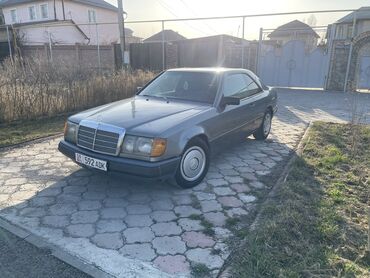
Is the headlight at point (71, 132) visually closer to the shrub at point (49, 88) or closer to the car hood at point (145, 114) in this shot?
the car hood at point (145, 114)

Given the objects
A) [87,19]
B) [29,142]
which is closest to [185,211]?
[29,142]

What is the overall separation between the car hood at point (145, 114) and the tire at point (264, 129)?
2223 mm

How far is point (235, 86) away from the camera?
5.27m

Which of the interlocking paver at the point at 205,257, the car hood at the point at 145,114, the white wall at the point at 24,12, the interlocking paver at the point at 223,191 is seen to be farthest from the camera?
the white wall at the point at 24,12

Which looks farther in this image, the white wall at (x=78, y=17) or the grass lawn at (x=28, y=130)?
the white wall at (x=78, y=17)

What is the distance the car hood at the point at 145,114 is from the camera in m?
3.77

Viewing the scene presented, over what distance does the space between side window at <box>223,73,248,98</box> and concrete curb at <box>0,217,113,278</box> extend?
10.3ft

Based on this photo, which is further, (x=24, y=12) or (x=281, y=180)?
(x=24, y=12)

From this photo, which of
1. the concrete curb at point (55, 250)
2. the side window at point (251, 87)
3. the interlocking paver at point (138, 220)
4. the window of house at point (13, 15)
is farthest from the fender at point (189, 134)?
the window of house at point (13, 15)

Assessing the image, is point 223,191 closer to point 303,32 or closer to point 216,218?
point 216,218

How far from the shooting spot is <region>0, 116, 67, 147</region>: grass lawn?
6.15 metres

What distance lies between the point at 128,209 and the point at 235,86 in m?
2.79

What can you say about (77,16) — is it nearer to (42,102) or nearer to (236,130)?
(42,102)

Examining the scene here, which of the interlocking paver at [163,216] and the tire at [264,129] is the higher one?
the tire at [264,129]
